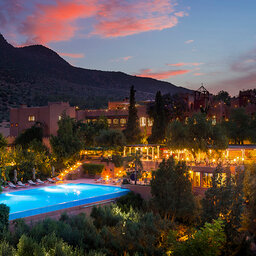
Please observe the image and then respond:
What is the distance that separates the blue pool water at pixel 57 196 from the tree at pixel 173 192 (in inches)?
121

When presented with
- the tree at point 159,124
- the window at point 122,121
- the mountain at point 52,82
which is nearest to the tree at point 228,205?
the tree at point 159,124

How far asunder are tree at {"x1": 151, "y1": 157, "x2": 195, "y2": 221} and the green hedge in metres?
8.60

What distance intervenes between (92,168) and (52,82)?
4630cm

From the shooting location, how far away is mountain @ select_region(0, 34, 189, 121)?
56.2 meters

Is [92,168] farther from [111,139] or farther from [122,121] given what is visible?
[122,121]

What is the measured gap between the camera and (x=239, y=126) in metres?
35.9

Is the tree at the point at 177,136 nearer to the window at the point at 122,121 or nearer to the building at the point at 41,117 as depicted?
the building at the point at 41,117

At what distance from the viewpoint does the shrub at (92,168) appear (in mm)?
24703

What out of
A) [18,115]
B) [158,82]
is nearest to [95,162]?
[18,115]

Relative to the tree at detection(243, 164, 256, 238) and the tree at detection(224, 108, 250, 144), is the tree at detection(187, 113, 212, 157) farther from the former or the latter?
the tree at detection(224, 108, 250, 144)

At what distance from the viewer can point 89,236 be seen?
1121 centimetres

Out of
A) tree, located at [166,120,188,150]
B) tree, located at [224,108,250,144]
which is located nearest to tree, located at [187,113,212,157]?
tree, located at [166,120,188,150]

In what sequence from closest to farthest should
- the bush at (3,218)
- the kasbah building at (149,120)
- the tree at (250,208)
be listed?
the bush at (3,218), the tree at (250,208), the kasbah building at (149,120)

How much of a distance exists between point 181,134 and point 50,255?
55.6 ft
